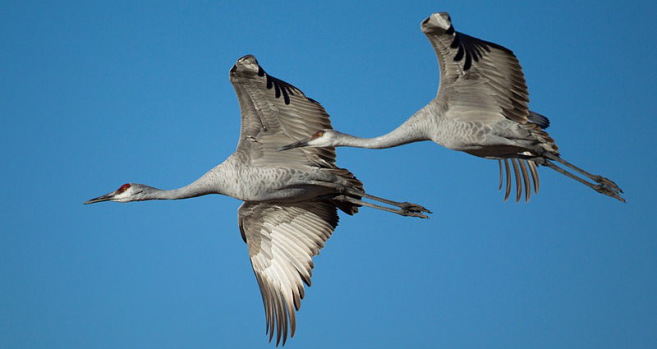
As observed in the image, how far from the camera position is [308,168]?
43.9 ft

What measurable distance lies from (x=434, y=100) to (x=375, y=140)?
3.92 ft

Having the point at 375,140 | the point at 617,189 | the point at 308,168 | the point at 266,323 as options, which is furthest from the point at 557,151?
the point at 266,323

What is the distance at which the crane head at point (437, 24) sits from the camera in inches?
438

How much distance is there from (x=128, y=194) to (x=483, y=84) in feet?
16.8

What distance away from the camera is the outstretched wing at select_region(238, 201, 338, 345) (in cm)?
1385

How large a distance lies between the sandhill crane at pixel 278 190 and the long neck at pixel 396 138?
299 millimetres

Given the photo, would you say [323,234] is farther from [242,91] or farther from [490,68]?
[490,68]

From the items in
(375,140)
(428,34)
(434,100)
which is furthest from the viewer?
(375,140)

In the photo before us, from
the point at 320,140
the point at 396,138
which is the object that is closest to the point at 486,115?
the point at 396,138

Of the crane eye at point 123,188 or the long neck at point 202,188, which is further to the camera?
the crane eye at point 123,188

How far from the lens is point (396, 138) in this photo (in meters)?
13.0

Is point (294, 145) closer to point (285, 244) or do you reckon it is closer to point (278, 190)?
point (278, 190)

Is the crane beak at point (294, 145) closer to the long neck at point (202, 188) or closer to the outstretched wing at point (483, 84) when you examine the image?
the long neck at point (202, 188)

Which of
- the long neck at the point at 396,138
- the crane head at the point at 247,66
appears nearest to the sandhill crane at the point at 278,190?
the crane head at the point at 247,66
